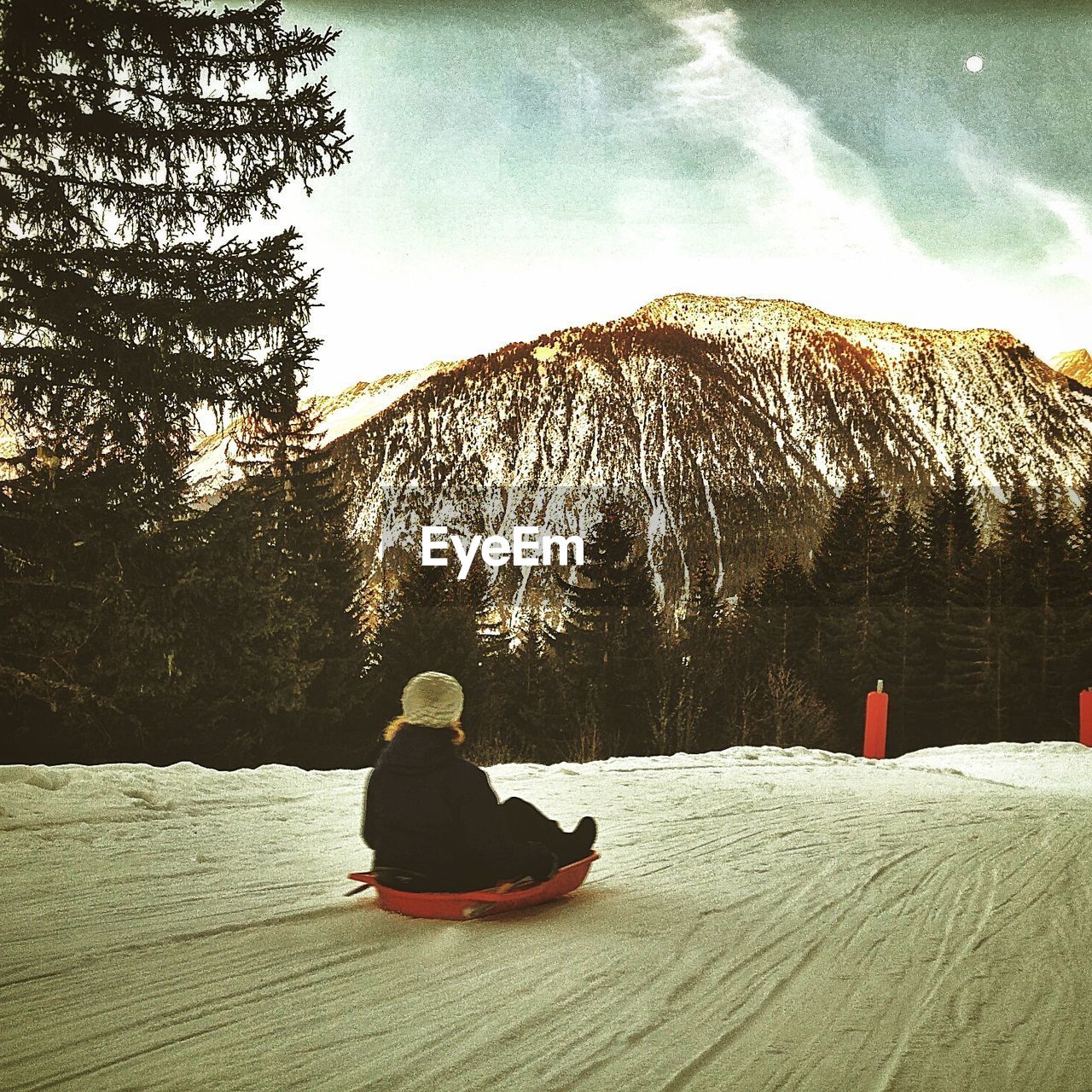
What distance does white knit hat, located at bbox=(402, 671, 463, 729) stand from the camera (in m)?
4.65

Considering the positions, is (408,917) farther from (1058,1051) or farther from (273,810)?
(273,810)

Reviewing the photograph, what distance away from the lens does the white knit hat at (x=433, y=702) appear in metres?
4.65

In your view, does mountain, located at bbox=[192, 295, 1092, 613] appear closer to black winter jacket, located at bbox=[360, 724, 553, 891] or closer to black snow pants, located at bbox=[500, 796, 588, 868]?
black snow pants, located at bbox=[500, 796, 588, 868]

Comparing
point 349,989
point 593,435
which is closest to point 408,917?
point 349,989

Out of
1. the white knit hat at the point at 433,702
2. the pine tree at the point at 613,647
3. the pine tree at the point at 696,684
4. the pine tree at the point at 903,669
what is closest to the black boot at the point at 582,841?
the white knit hat at the point at 433,702

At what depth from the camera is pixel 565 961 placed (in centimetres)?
409

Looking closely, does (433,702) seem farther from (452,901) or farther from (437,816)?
(452,901)

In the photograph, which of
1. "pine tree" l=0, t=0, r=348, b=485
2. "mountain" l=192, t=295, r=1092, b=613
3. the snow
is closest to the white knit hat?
the snow

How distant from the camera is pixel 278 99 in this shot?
34.2ft

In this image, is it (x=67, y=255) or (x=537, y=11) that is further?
(x=67, y=255)

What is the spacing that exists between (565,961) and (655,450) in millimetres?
163861

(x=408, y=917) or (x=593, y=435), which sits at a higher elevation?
(x=593, y=435)

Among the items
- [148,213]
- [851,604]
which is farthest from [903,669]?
[148,213]

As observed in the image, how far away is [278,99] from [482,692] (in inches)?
1081
